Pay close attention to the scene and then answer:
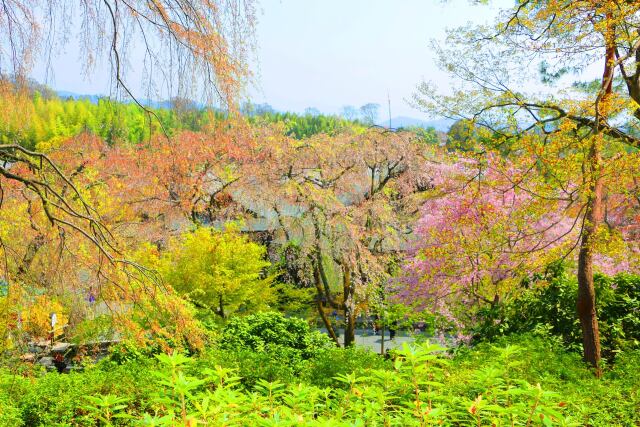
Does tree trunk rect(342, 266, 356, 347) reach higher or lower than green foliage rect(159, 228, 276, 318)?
lower

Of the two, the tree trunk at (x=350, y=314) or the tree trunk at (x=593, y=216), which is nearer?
the tree trunk at (x=593, y=216)

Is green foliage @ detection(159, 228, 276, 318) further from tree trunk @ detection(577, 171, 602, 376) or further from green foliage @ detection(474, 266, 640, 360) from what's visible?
tree trunk @ detection(577, 171, 602, 376)

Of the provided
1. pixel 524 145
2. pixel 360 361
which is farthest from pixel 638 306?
pixel 360 361

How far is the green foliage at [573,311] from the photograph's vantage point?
7.45 metres

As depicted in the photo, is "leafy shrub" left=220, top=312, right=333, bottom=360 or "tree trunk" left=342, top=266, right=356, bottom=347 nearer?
"leafy shrub" left=220, top=312, right=333, bottom=360

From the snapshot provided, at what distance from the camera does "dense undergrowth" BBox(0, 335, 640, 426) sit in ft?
6.91

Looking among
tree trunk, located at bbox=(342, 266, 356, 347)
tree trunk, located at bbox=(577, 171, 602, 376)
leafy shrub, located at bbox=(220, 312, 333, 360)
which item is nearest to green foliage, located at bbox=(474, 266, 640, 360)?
tree trunk, located at bbox=(577, 171, 602, 376)

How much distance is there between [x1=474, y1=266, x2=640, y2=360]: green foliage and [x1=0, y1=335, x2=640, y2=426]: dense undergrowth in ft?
1.29

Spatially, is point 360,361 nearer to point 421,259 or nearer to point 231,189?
point 421,259

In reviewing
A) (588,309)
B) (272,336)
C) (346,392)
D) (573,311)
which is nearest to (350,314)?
(272,336)

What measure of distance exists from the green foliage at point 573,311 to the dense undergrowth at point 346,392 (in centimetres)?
39

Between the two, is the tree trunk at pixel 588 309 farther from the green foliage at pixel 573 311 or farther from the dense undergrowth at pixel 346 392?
the green foliage at pixel 573 311

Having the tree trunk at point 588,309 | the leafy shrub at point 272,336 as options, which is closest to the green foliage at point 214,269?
the leafy shrub at point 272,336

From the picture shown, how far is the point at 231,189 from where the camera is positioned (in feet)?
47.2
